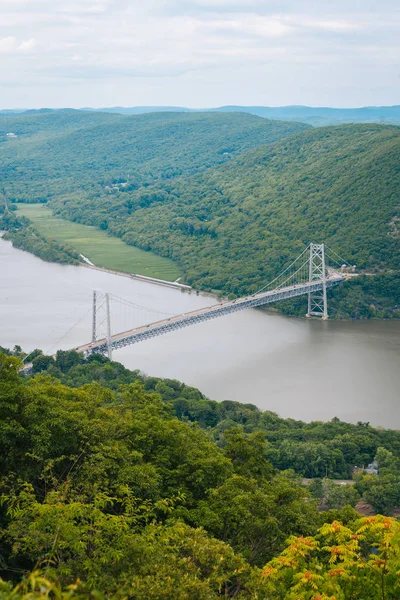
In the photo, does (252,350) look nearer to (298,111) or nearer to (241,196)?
(241,196)

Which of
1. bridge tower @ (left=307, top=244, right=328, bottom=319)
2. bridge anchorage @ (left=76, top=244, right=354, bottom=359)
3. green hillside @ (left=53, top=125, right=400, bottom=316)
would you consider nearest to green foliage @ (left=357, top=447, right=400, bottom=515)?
A: bridge anchorage @ (left=76, top=244, right=354, bottom=359)

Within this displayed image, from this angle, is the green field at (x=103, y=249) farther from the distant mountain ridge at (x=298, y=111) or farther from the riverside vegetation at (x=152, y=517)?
the distant mountain ridge at (x=298, y=111)

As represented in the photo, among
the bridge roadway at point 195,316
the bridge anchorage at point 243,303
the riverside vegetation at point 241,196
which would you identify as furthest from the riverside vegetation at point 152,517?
the riverside vegetation at point 241,196

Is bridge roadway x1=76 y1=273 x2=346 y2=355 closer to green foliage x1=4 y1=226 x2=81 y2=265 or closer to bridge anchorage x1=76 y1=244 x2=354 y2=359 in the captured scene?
bridge anchorage x1=76 y1=244 x2=354 y2=359

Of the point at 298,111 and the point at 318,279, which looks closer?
the point at 318,279

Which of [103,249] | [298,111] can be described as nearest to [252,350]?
[103,249]
